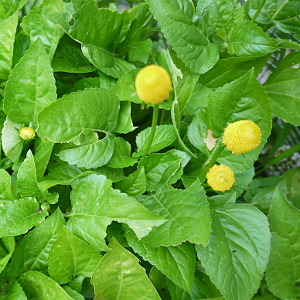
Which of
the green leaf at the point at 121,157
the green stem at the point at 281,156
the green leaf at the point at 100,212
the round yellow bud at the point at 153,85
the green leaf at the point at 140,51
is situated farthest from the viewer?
the green stem at the point at 281,156

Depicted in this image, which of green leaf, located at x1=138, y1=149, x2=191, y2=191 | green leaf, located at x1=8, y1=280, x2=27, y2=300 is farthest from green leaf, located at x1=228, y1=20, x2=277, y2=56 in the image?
green leaf, located at x1=8, y1=280, x2=27, y2=300

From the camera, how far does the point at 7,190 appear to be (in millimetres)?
676

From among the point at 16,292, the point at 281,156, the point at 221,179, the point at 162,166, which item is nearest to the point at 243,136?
the point at 221,179

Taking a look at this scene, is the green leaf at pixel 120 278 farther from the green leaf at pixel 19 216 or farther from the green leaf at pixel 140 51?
the green leaf at pixel 140 51

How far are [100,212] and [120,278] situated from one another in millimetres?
108

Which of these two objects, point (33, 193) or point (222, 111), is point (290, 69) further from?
point (33, 193)

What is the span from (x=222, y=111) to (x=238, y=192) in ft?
Result: 0.65

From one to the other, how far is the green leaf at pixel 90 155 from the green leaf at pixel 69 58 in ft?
0.55

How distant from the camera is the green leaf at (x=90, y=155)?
2.19ft

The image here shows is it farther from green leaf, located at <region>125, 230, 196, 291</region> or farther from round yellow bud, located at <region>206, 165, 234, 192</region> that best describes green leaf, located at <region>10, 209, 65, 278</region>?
round yellow bud, located at <region>206, 165, 234, 192</region>

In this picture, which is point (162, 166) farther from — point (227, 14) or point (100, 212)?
point (227, 14)

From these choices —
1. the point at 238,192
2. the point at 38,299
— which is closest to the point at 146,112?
the point at 238,192

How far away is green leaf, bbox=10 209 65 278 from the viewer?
656 millimetres

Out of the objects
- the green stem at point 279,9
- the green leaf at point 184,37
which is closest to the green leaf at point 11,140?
the green leaf at point 184,37
